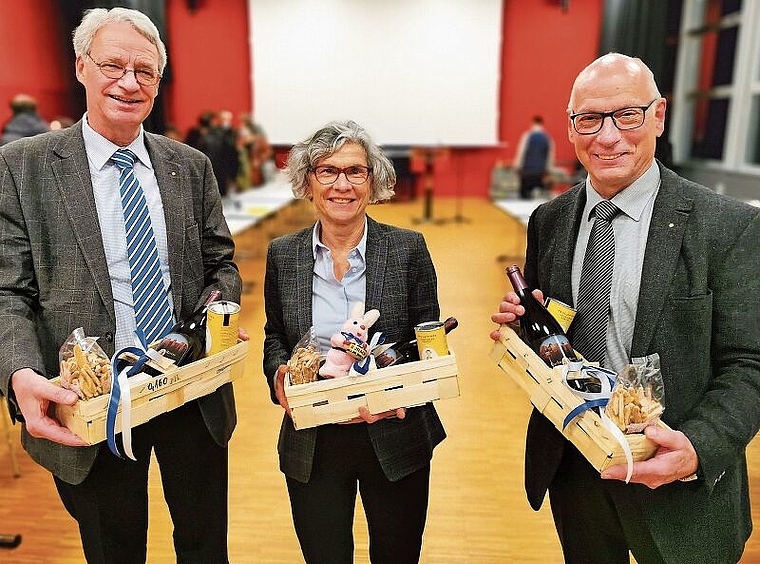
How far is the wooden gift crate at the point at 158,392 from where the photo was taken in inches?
57.2

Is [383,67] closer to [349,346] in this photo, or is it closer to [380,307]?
[380,307]

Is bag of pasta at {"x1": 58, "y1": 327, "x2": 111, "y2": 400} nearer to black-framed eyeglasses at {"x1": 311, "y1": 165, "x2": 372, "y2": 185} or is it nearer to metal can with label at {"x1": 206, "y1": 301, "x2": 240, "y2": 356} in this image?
metal can with label at {"x1": 206, "y1": 301, "x2": 240, "y2": 356}

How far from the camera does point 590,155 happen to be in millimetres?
1550

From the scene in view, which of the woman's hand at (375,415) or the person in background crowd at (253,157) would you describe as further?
the person in background crowd at (253,157)

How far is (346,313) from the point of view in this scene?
1821 millimetres

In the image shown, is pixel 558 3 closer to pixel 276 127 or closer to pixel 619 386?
pixel 276 127

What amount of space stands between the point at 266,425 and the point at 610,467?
9.35 feet

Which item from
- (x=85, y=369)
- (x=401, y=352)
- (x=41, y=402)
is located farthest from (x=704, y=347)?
(x=41, y=402)

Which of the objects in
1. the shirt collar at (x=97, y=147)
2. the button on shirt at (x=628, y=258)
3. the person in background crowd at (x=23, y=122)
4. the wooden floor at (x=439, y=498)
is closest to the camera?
the button on shirt at (x=628, y=258)

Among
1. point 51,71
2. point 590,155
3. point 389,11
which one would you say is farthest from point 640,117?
point 389,11

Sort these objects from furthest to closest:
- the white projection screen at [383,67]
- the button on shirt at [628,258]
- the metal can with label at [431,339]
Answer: the white projection screen at [383,67] < the metal can with label at [431,339] < the button on shirt at [628,258]

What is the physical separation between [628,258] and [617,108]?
0.36 m

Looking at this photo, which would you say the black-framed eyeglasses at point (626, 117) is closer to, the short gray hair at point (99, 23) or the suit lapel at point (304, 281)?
the suit lapel at point (304, 281)

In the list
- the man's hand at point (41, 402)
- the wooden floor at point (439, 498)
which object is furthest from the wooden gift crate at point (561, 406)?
the wooden floor at point (439, 498)
